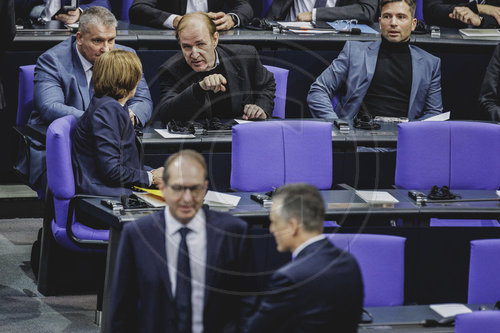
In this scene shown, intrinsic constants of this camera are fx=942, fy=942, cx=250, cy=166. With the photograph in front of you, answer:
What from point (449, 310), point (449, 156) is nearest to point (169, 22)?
point (449, 156)

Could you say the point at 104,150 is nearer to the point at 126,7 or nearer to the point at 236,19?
the point at 236,19

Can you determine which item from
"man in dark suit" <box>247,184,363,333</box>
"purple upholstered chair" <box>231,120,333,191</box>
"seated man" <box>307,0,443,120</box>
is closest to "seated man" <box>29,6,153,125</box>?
"purple upholstered chair" <box>231,120,333,191</box>

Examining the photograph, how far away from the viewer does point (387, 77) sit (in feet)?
19.4

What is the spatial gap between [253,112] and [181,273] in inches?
93.9

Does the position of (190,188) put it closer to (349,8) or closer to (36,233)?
(36,233)

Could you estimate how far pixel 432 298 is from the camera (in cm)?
448

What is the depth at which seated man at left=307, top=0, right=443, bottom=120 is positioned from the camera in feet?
19.2

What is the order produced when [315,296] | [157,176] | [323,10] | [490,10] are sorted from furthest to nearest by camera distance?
[490,10]
[323,10]
[157,176]
[315,296]

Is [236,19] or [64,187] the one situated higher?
[236,19]

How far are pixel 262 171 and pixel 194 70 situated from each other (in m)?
1.01

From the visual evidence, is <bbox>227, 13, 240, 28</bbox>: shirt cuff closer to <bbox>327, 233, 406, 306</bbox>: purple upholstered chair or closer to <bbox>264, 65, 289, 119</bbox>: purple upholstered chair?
<bbox>264, 65, 289, 119</bbox>: purple upholstered chair

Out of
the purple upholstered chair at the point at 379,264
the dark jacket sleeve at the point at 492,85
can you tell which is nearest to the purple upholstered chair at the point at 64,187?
the purple upholstered chair at the point at 379,264

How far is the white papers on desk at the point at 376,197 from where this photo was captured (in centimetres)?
442

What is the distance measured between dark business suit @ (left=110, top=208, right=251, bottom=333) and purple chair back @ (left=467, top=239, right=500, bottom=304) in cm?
104
